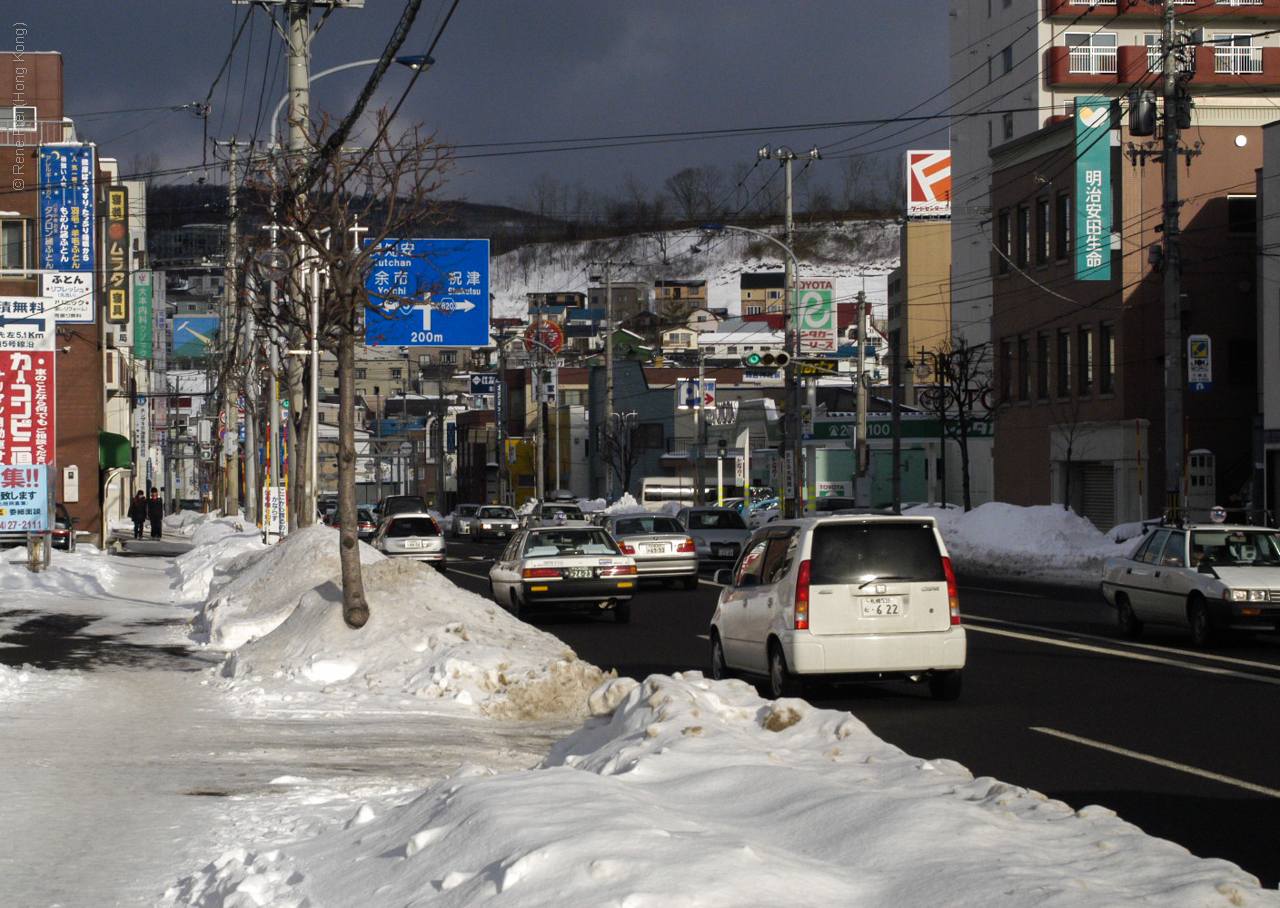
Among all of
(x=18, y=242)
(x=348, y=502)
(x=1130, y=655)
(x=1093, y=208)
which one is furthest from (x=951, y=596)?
(x=18, y=242)

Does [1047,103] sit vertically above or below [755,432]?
above

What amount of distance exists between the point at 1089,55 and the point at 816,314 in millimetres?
33915

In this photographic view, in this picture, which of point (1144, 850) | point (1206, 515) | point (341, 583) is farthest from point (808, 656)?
point (1206, 515)

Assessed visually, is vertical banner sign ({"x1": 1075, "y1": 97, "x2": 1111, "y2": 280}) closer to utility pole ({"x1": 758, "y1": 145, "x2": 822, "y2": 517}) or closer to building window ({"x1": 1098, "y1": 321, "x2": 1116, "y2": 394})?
building window ({"x1": 1098, "y1": 321, "x2": 1116, "y2": 394})

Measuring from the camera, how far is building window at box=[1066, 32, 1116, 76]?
72.6m

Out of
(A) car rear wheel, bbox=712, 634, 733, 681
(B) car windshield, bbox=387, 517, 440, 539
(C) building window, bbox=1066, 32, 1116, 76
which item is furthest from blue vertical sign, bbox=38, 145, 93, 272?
(C) building window, bbox=1066, 32, 1116, 76

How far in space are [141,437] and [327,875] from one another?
95.1 metres

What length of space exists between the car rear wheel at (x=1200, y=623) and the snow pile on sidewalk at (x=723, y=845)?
11.0m

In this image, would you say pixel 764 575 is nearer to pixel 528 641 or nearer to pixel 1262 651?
pixel 528 641

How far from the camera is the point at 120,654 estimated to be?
59.1 feet

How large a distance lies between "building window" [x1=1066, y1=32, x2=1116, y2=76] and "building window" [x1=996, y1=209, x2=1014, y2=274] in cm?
2247

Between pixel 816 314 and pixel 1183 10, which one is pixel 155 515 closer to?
pixel 816 314

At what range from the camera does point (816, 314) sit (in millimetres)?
47938

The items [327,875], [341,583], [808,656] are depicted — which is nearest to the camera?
[327,875]
